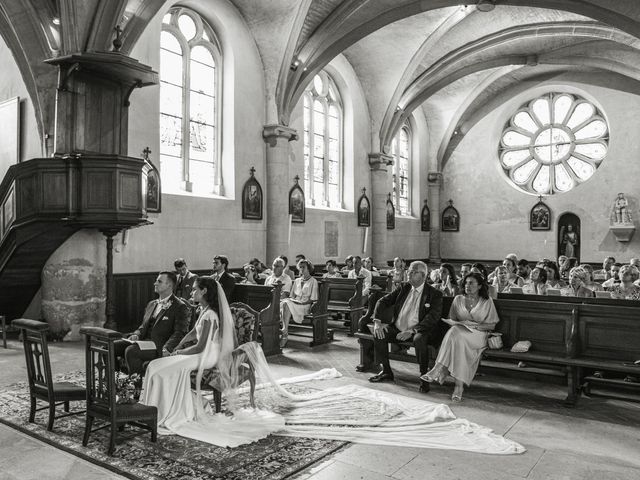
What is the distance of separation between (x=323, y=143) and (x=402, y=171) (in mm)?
5742

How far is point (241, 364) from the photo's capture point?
555cm

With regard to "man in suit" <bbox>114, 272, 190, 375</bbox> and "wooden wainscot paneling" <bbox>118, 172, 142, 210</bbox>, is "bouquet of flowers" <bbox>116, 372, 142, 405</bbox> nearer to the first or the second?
"man in suit" <bbox>114, 272, 190, 375</bbox>

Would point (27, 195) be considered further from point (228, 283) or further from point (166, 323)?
point (166, 323)

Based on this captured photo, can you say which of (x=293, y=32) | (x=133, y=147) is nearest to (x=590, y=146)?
(x=293, y=32)

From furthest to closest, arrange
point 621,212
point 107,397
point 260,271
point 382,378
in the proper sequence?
point 621,212
point 260,271
point 382,378
point 107,397

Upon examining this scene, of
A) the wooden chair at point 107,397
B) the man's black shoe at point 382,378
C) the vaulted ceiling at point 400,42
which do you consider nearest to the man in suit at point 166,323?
the wooden chair at point 107,397

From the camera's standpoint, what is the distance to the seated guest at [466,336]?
6.11 meters

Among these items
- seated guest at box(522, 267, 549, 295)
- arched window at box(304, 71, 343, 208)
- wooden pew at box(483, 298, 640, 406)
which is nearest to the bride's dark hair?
wooden pew at box(483, 298, 640, 406)

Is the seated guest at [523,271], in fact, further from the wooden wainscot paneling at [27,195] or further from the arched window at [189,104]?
the wooden wainscot paneling at [27,195]

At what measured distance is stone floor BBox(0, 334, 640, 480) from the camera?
400 cm

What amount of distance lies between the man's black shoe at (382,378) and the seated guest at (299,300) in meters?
2.58

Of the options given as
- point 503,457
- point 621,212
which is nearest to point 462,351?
point 503,457

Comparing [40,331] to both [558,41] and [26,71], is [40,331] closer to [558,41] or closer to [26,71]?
[26,71]

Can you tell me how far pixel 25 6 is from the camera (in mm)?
9281
